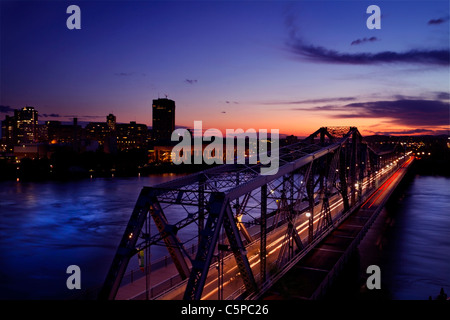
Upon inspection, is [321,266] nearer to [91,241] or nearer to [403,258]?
[403,258]

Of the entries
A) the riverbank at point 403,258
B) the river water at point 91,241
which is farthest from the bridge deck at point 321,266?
the river water at point 91,241

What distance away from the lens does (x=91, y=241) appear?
47594 millimetres

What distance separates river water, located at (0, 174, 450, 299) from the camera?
32.9 m

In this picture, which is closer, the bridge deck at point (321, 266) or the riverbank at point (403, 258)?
the bridge deck at point (321, 266)

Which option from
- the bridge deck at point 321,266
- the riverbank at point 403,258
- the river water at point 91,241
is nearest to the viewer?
the bridge deck at point 321,266

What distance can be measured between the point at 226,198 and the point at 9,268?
31.1 metres

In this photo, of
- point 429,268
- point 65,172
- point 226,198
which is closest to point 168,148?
point 65,172

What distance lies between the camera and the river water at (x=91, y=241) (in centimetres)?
3288

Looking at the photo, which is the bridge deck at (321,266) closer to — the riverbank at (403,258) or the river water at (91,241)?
the riverbank at (403,258)

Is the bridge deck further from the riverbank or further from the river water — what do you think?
the river water

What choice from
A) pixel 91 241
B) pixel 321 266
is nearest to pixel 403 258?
pixel 321 266

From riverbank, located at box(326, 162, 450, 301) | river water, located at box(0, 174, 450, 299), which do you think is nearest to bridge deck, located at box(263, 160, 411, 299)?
riverbank, located at box(326, 162, 450, 301)


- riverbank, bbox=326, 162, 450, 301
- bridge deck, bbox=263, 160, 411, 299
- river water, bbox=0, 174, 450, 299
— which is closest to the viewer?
bridge deck, bbox=263, 160, 411, 299
